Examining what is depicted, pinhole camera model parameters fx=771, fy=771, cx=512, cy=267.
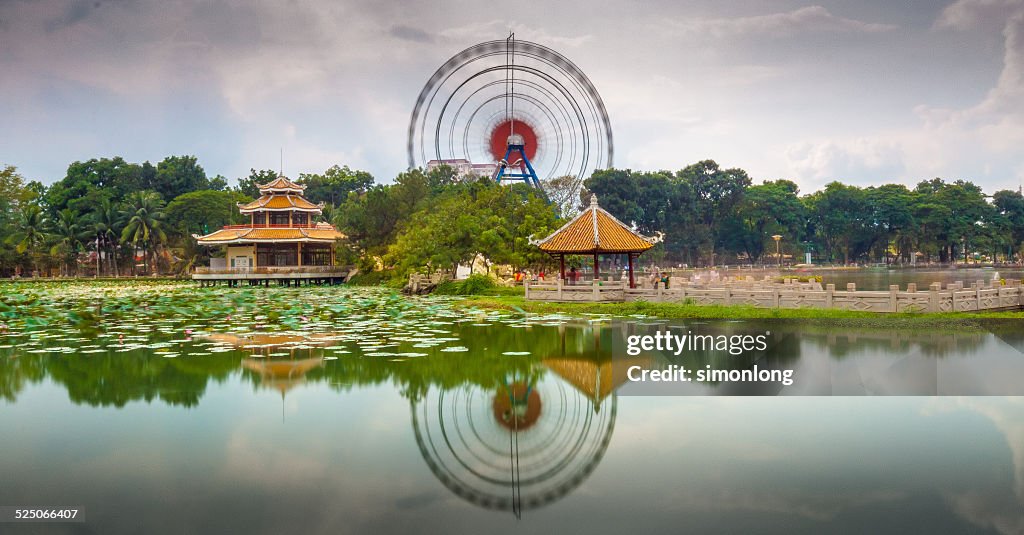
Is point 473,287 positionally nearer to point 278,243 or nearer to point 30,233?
point 278,243

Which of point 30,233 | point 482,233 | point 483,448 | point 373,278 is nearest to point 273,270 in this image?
point 373,278

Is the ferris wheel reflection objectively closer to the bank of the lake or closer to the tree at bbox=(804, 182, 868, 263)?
the bank of the lake

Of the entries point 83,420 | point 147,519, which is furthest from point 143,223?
point 147,519

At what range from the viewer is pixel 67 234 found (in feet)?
195

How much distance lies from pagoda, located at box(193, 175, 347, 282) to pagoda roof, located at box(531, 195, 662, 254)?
24.2 m

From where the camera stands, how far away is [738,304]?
79.3 feet

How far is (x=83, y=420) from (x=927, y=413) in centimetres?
1128

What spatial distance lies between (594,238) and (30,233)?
161 feet

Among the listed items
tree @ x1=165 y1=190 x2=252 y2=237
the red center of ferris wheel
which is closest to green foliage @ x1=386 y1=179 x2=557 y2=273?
the red center of ferris wheel

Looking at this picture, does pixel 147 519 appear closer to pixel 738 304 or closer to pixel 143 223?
pixel 738 304

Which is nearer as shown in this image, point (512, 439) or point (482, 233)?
point (512, 439)

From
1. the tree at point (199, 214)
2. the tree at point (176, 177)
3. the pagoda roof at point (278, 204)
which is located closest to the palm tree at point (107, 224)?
the tree at point (199, 214)

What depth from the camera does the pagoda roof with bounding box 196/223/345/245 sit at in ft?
165

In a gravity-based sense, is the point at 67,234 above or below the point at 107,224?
below
